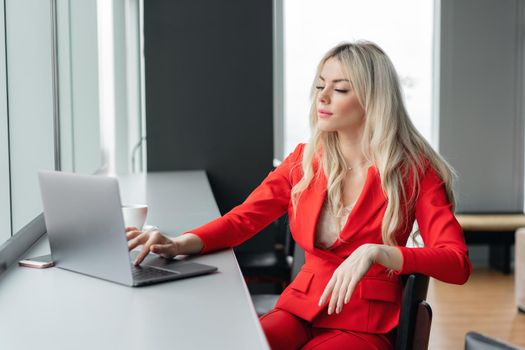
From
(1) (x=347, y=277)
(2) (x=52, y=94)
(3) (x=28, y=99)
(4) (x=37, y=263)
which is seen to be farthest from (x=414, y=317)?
(2) (x=52, y=94)

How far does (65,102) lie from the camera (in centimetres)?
326

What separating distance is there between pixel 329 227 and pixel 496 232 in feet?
14.0

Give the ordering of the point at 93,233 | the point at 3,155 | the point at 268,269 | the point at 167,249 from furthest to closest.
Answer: the point at 268,269, the point at 3,155, the point at 167,249, the point at 93,233

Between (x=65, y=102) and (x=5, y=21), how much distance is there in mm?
1102

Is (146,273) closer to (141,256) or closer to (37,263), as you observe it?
(141,256)

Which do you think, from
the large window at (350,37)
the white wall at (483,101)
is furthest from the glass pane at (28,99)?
the white wall at (483,101)

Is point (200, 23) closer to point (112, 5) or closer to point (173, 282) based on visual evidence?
point (112, 5)

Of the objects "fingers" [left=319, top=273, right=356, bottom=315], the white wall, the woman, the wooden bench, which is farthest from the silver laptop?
the white wall

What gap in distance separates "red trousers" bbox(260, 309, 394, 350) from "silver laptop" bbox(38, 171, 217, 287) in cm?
32

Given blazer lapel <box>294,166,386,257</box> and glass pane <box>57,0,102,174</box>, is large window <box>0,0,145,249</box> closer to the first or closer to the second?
glass pane <box>57,0,102,174</box>

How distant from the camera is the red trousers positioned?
1876 millimetres

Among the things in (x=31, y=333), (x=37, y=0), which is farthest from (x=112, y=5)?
(x=31, y=333)

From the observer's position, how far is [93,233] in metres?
1.58

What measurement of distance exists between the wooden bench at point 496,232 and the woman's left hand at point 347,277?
436 cm
